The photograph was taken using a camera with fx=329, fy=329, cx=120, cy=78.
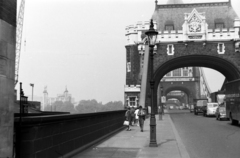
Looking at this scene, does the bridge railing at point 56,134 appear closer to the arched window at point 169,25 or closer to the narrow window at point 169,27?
the narrow window at point 169,27

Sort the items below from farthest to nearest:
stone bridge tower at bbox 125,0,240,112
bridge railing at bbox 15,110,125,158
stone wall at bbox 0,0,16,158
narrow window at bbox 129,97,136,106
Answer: narrow window at bbox 129,97,136,106 < stone bridge tower at bbox 125,0,240,112 < bridge railing at bbox 15,110,125,158 < stone wall at bbox 0,0,16,158

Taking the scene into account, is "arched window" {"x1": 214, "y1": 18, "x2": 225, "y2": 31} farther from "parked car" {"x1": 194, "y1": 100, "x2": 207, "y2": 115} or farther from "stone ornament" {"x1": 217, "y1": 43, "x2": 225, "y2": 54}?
"parked car" {"x1": 194, "y1": 100, "x2": 207, "y2": 115}

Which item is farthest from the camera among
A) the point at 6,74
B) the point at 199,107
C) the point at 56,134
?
the point at 199,107

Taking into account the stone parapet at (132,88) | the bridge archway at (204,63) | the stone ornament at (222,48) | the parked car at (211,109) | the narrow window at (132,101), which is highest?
the stone ornament at (222,48)

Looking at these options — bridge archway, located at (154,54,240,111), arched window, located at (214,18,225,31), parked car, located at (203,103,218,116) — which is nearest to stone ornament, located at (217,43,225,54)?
bridge archway, located at (154,54,240,111)

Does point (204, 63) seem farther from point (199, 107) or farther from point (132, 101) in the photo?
point (132, 101)

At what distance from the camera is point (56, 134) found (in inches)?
320

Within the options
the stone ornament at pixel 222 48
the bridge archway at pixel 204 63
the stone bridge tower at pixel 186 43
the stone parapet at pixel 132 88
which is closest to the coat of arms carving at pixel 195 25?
the stone bridge tower at pixel 186 43

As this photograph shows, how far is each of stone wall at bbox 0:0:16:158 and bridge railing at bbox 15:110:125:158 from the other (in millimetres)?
492

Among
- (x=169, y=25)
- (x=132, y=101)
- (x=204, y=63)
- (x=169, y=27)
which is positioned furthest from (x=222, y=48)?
(x=132, y=101)

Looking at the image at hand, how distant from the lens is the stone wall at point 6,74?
18.4 feet

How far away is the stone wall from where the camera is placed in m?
5.60

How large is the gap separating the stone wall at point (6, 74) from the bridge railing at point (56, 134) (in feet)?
1.62

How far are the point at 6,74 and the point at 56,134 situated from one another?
110 inches
